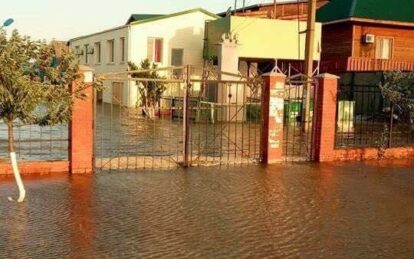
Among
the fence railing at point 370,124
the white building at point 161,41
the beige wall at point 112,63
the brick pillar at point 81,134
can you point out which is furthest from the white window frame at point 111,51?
the brick pillar at point 81,134

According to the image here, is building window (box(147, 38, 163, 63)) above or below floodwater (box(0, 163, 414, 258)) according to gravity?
above

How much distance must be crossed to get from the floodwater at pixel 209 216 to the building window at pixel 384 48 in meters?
26.2

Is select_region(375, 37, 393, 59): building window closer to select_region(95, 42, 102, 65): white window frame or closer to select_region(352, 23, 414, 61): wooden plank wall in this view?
select_region(352, 23, 414, 61): wooden plank wall

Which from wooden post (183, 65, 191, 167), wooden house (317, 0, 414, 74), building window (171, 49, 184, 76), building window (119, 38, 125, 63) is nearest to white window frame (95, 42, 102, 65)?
building window (119, 38, 125, 63)

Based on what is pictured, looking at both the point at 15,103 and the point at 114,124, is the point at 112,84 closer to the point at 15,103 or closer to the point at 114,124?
the point at 114,124

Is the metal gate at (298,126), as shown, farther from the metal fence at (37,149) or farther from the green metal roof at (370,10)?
the green metal roof at (370,10)

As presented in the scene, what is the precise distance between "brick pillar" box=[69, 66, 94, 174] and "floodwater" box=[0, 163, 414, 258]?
0.46 m

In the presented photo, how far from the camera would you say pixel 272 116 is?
14.4 m

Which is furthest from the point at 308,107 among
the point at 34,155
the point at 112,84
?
the point at 112,84

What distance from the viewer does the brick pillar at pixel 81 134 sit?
39.8ft

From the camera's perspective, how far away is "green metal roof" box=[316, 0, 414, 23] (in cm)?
3662

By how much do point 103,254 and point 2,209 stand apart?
277 cm

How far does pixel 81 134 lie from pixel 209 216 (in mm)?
4497

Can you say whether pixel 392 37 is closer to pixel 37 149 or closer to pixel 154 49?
pixel 154 49
